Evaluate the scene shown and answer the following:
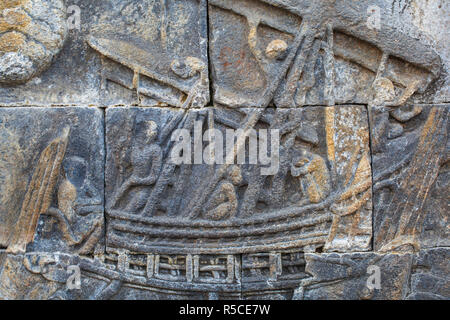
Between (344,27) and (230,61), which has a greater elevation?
(344,27)

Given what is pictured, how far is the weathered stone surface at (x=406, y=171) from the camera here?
3.71 m

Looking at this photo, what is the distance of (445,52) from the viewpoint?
12.3 ft

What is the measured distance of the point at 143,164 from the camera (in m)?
3.62

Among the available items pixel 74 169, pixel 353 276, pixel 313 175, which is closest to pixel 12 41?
pixel 74 169

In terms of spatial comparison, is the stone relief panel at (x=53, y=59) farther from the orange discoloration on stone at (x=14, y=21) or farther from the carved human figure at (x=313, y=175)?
the carved human figure at (x=313, y=175)

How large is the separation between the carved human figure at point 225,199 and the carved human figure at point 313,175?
1.46 feet

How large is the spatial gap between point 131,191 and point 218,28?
1409mm

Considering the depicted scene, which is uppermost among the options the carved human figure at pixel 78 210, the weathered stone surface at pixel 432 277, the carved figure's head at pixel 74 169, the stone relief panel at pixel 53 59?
the stone relief panel at pixel 53 59

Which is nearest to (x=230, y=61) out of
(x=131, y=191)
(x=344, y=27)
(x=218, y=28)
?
(x=218, y=28)

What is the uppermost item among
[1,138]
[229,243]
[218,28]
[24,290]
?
[218,28]

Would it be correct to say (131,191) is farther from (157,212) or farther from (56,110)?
(56,110)

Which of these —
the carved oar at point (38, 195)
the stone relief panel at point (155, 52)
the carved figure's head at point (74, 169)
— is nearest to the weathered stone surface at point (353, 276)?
the stone relief panel at point (155, 52)

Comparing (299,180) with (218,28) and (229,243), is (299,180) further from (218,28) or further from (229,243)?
(218,28)

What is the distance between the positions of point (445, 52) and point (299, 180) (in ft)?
4.93
